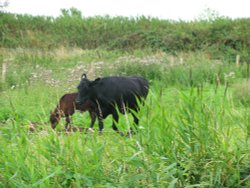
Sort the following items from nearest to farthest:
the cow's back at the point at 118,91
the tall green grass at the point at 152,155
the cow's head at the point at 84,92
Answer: the tall green grass at the point at 152,155 < the cow's head at the point at 84,92 < the cow's back at the point at 118,91

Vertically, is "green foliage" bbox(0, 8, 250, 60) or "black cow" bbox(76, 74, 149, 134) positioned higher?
"green foliage" bbox(0, 8, 250, 60)

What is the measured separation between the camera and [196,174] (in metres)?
4.82

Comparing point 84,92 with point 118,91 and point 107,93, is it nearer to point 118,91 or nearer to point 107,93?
point 107,93

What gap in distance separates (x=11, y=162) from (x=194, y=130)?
6.28 ft

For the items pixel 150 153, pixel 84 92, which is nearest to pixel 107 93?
pixel 84 92

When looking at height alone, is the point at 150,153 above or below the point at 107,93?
above

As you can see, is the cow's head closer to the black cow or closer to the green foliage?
the black cow

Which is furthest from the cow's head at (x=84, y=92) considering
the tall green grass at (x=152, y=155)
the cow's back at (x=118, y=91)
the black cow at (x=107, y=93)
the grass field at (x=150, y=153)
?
the tall green grass at (x=152, y=155)

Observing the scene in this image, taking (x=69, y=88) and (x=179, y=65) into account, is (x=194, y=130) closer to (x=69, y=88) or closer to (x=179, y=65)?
(x=69, y=88)

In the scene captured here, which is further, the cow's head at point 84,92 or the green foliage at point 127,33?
the green foliage at point 127,33

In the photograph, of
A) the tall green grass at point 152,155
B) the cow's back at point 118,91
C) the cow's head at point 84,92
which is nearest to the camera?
the tall green grass at point 152,155

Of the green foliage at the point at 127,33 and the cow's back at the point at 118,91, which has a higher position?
the green foliage at the point at 127,33

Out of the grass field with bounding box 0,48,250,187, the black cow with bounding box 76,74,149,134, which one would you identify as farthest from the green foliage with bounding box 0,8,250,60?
the grass field with bounding box 0,48,250,187

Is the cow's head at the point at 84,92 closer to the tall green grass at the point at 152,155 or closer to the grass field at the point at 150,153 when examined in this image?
the grass field at the point at 150,153
